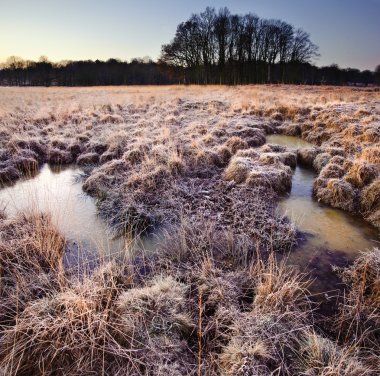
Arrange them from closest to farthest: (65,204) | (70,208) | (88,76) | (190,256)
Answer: (190,256), (70,208), (65,204), (88,76)

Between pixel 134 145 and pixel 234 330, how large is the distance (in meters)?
5.61

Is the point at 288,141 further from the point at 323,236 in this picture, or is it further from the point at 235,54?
the point at 235,54

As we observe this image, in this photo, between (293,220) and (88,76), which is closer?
(293,220)

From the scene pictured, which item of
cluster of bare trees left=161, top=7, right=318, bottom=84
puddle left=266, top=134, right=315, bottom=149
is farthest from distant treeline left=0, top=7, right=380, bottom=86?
puddle left=266, top=134, right=315, bottom=149

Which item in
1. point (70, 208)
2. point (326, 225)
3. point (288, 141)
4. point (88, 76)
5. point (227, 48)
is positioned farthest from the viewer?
point (88, 76)

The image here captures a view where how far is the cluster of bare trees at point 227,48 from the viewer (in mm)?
38406

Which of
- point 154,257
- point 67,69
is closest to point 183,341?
point 154,257

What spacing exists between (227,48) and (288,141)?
37.0 m

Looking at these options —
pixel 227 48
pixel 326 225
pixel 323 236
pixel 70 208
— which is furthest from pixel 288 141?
pixel 227 48

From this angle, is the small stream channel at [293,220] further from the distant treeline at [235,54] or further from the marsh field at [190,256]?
the distant treeline at [235,54]

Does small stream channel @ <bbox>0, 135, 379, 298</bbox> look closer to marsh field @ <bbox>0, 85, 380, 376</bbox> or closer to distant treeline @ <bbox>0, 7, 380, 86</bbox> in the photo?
marsh field @ <bbox>0, 85, 380, 376</bbox>

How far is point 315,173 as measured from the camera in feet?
20.4

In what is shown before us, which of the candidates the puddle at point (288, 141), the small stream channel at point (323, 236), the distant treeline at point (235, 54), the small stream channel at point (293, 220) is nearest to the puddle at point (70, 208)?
the small stream channel at point (293, 220)

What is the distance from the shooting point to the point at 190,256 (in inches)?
131
